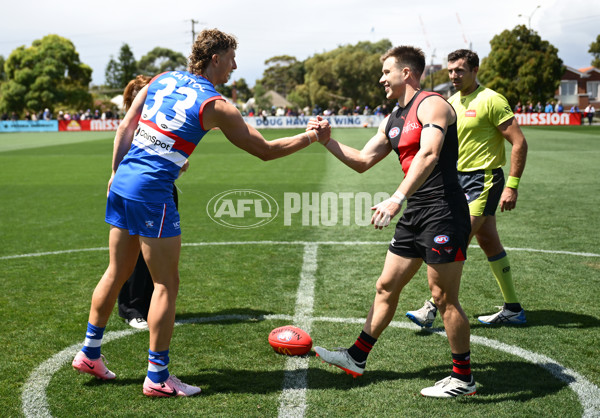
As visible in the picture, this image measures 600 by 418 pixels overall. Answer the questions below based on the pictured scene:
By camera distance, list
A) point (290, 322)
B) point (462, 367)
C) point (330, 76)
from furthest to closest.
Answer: point (330, 76) → point (290, 322) → point (462, 367)

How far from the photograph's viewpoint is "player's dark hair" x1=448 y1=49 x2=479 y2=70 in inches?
224

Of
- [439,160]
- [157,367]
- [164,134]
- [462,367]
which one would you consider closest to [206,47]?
[164,134]

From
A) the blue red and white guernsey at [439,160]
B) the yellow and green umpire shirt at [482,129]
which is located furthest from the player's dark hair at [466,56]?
the blue red and white guernsey at [439,160]

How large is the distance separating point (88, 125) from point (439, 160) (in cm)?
5874

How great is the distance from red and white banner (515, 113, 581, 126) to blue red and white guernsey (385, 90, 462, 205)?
50.1m

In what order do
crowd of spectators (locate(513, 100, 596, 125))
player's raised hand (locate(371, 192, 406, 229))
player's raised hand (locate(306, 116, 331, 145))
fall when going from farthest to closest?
crowd of spectators (locate(513, 100, 596, 125)) → player's raised hand (locate(306, 116, 331, 145)) → player's raised hand (locate(371, 192, 406, 229))

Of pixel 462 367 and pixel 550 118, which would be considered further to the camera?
pixel 550 118

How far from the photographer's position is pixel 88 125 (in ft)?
190

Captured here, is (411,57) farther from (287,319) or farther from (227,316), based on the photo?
(227,316)

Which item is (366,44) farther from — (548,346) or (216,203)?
(548,346)

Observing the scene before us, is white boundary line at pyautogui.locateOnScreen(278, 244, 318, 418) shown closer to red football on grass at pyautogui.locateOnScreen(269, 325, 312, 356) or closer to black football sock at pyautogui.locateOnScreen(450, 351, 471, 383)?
red football on grass at pyautogui.locateOnScreen(269, 325, 312, 356)

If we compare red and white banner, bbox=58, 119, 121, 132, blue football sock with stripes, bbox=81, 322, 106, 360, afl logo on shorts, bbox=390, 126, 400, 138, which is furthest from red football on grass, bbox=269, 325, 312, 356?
red and white banner, bbox=58, 119, 121, 132

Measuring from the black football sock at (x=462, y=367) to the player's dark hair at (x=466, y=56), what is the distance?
9.73ft

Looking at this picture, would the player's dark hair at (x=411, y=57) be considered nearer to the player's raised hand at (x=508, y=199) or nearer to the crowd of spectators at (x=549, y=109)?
the player's raised hand at (x=508, y=199)
